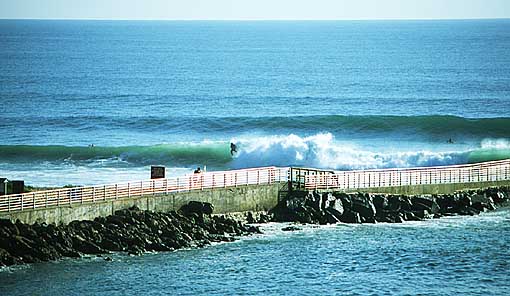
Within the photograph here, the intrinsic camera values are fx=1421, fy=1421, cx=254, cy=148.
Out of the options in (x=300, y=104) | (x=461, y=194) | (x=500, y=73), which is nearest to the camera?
(x=461, y=194)

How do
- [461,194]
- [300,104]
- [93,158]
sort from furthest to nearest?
[300,104]
[93,158]
[461,194]

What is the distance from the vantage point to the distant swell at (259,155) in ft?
204

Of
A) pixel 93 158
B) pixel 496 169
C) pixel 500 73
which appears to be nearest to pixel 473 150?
pixel 496 169

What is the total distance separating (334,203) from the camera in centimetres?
4562

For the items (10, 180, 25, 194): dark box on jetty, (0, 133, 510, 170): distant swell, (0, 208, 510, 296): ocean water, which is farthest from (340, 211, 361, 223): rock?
(0, 133, 510, 170): distant swell

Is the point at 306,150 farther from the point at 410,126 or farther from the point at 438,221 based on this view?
the point at 438,221

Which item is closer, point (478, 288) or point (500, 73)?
point (478, 288)

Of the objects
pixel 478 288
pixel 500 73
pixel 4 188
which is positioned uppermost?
pixel 500 73

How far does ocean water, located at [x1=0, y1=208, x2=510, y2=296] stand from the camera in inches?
1412

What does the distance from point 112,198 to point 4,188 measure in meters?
3.22

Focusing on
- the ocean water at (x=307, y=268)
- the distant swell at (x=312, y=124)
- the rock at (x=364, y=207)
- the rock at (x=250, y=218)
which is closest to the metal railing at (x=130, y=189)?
the rock at (x=250, y=218)

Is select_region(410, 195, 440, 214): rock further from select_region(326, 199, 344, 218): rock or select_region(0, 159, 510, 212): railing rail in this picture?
select_region(326, 199, 344, 218): rock

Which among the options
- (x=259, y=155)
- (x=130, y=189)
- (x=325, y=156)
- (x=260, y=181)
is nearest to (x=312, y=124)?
(x=325, y=156)

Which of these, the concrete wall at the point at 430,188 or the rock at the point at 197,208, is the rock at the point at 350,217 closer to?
the concrete wall at the point at 430,188
